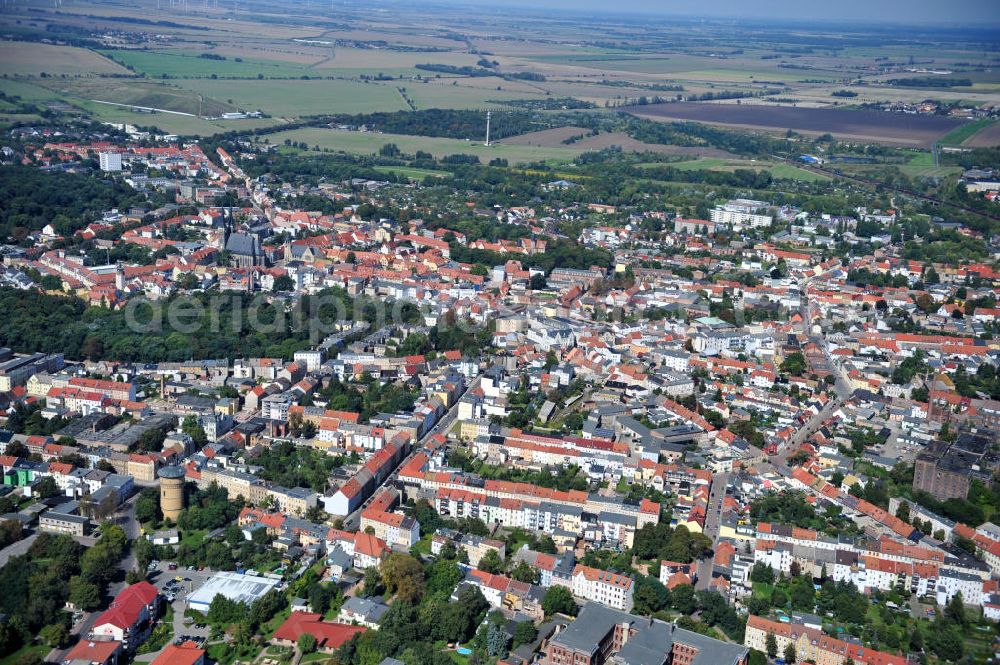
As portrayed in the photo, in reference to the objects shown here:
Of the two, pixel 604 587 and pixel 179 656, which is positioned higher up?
pixel 604 587

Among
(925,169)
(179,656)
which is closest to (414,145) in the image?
(925,169)

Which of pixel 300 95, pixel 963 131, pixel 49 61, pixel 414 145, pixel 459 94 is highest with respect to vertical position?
pixel 963 131

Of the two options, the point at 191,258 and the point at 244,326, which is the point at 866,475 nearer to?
the point at 244,326

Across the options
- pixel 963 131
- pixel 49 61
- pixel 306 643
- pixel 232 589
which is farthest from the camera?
pixel 49 61

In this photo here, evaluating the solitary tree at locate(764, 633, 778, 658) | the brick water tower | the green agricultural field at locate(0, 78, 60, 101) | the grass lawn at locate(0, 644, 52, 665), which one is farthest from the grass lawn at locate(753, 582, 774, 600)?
the green agricultural field at locate(0, 78, 60, 101)

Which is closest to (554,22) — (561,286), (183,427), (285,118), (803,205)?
(285,118)

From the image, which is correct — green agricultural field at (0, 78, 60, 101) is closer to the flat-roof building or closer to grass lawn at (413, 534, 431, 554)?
grass lawn at (413, 534, 431, 554)

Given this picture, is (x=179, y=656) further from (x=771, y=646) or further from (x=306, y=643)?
(x=771, y=646)

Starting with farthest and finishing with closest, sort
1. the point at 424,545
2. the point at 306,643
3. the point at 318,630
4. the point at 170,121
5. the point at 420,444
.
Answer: the point at 170,121 < the point at 420,444 < the point at 424,545 < the point at 318,630 < the point at 306,643
